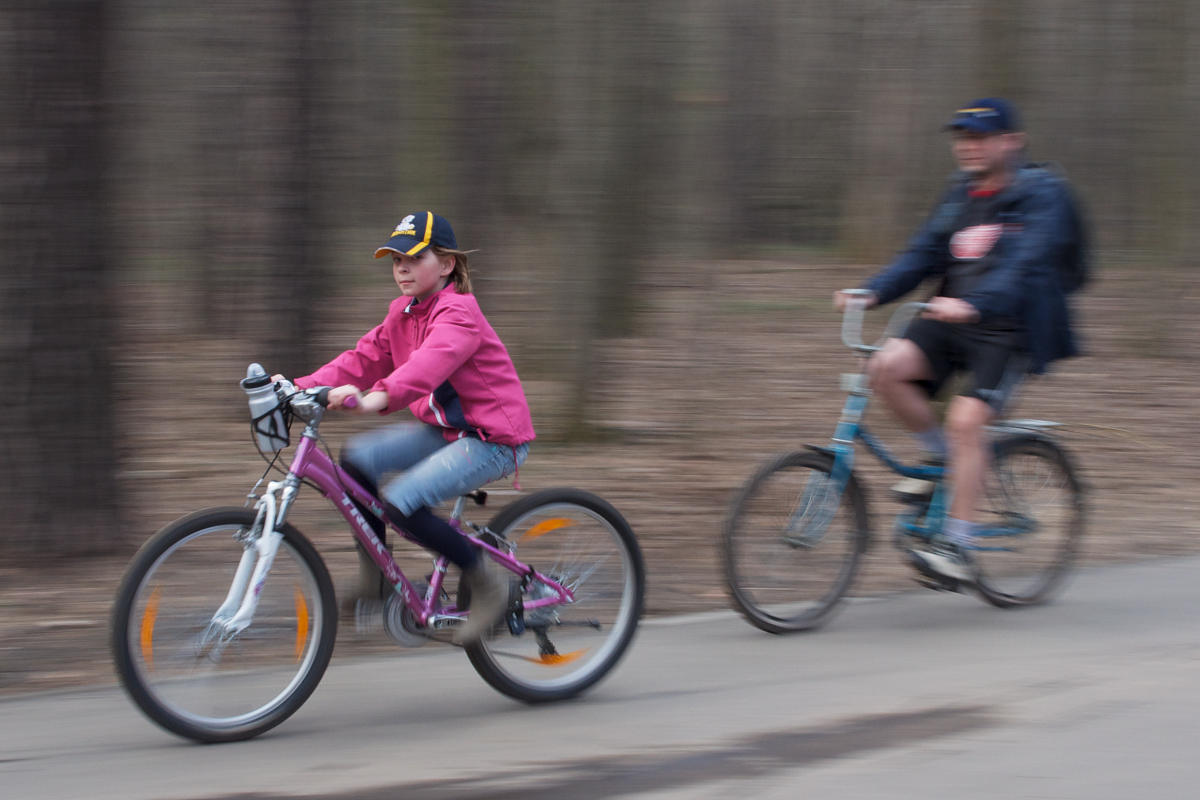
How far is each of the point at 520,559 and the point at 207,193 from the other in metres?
9.15

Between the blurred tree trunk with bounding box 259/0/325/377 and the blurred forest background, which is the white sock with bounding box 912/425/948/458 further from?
the blurred tree trunk with bounding box 259/0/325/377

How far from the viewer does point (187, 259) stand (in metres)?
13.3

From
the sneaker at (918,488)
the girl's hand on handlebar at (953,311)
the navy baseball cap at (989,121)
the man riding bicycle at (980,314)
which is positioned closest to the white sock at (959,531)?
the man riding bicycle at (980,314)


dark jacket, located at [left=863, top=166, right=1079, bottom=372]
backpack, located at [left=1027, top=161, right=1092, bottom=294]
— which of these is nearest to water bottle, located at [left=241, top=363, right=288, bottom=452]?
dark jacket, located at [left=863, top=166, right=1079, bottom=372]

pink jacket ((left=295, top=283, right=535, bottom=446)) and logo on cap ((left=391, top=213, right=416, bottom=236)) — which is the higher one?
logo on cap ((left=391, top=213, right=416, bottom=236))

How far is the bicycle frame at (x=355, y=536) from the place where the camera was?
3.84m

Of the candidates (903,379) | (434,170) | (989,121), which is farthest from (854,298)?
(434,170)

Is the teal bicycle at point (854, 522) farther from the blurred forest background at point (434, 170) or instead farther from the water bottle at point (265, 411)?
the blurred forest background at point (434, 170)

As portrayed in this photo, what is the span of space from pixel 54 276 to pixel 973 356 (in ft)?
13.0

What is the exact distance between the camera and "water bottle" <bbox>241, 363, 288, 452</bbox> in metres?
3.78

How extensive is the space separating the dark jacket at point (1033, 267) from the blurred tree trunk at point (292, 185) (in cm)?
422

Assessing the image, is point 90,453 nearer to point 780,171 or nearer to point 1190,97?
point 1190,97

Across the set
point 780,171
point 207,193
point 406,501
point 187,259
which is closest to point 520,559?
point 406,501

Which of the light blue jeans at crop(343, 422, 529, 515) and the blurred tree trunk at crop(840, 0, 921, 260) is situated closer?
the light blue jeans at crop(343, 422, 529, 515)
